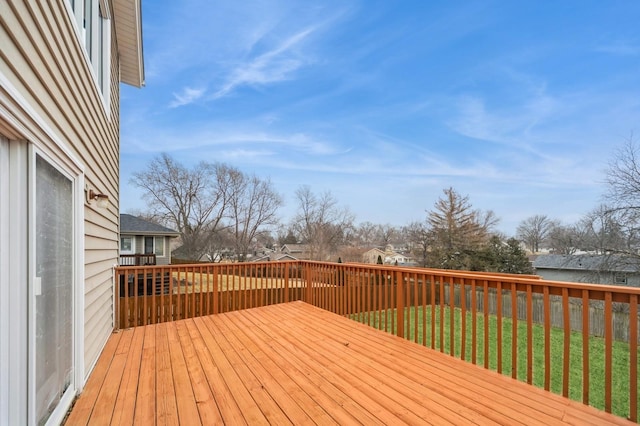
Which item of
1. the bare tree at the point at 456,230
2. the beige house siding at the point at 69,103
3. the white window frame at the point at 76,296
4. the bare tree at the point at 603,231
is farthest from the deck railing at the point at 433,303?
the bare tree at the point at 456,230

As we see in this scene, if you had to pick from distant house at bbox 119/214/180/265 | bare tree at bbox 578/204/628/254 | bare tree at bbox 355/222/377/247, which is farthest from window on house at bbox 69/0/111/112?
bare tree at bbox 355/222/377/247

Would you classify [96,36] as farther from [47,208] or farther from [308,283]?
[308,283]

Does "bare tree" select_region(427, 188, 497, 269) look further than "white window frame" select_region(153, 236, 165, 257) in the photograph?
Yes

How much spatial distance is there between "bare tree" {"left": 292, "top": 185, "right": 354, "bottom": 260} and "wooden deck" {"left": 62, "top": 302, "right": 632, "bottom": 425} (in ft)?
72.6

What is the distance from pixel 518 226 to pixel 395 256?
1244 centimetres

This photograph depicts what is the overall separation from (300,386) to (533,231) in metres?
36.6

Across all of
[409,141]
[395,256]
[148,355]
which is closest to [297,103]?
[409,141]

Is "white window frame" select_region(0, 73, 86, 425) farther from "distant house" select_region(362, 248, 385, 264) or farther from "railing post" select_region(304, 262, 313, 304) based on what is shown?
"distant house" select_region(362, 248, 385, 264)

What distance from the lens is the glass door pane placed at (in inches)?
68.6

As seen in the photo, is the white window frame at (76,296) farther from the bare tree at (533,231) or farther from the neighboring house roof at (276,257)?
the bare tree at (533,231)

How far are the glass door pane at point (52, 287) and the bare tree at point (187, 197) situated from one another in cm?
2363

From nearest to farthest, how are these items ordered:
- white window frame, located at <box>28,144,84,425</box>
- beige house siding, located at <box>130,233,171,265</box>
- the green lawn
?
white window frame, located at <box>28,144,84,425</box> → the green lawn → beige house siding, located at <box>130,233,171,265</box>

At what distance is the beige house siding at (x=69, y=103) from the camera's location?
1379mm

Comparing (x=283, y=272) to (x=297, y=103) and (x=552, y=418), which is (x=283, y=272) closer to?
(x=552, y=418)
